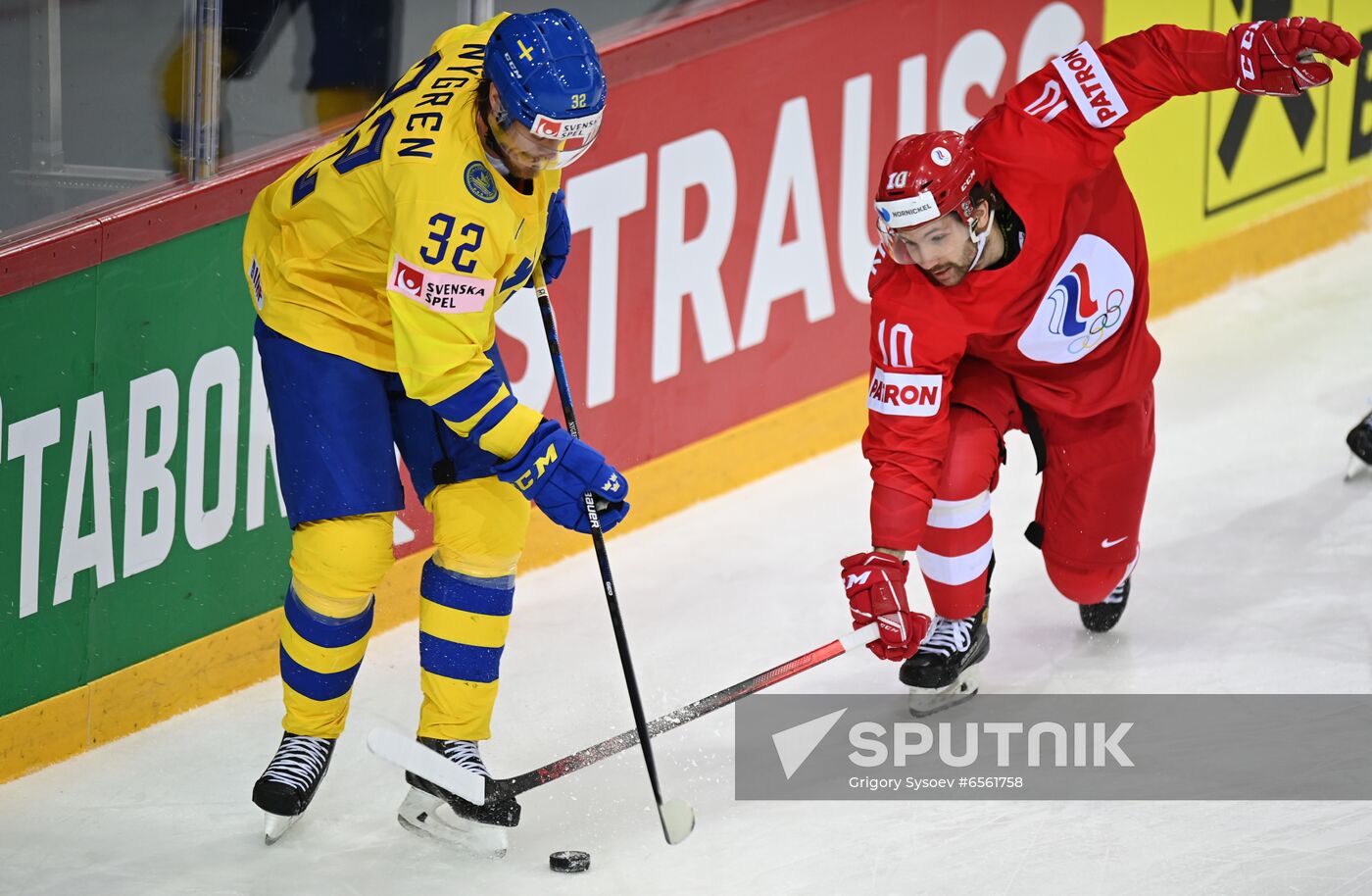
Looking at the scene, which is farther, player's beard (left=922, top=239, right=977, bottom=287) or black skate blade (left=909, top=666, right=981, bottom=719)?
black skate blade (left=909, top=666, right=981, bottom=719)

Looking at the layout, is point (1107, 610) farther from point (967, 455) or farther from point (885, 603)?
point (885, 603)

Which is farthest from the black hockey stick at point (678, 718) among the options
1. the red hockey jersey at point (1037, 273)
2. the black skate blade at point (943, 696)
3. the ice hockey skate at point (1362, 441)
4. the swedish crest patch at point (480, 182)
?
the ice hockey skate at point (1362, 441)

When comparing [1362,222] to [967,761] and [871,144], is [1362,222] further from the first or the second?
[967,761]

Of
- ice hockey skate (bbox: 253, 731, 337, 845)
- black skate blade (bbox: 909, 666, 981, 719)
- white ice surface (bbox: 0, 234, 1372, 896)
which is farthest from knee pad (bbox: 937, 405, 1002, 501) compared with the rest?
ice hockey skate (bbox: 253, 731, 337, 845)

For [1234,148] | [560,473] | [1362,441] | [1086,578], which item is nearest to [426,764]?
[560,473]

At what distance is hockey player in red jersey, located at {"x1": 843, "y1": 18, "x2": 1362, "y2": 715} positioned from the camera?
3344 mm

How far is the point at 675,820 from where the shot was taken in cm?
321

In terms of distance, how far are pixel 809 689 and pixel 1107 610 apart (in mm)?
691

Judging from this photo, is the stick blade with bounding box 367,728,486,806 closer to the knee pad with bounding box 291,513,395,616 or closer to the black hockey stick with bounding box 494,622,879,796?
the black hockey stick with bounding box 494,622,879,796

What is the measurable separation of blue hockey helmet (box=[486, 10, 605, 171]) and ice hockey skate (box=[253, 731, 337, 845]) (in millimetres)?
1088

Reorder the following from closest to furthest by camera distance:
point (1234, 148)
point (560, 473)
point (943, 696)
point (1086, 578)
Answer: point (560, 473), point (943, 696), point (1086, 578), point (1234, 148)

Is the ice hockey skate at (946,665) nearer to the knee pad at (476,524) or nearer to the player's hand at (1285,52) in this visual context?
the knee pad at (476,524)

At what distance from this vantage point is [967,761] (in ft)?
11.7

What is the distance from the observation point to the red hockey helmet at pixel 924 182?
3.23 m
